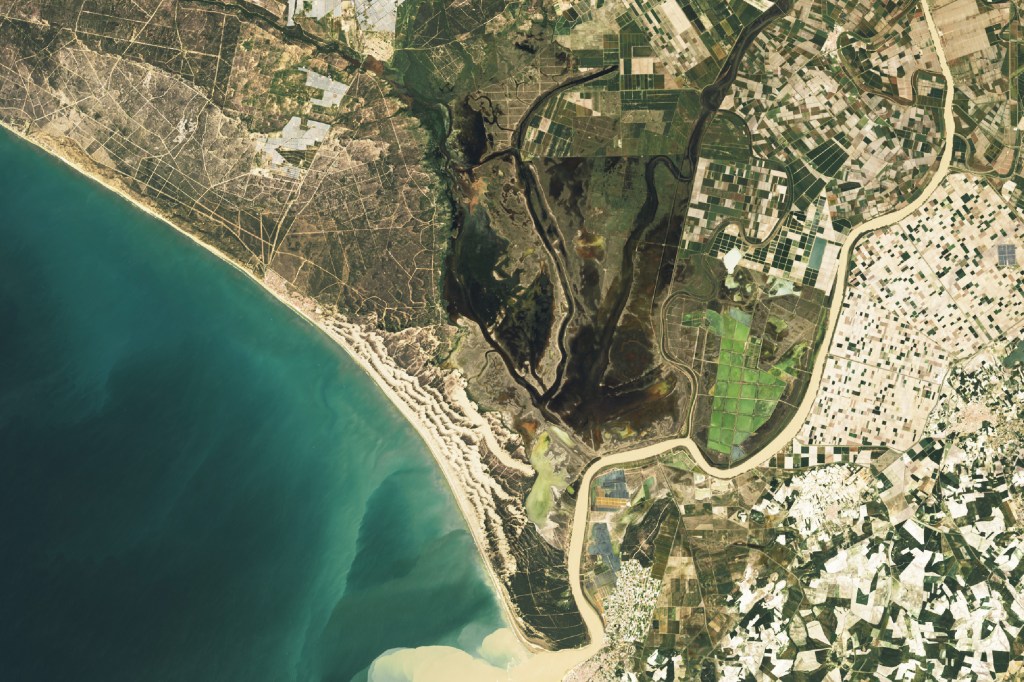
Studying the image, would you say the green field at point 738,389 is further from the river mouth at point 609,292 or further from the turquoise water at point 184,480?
the turquoise water at point 184,480

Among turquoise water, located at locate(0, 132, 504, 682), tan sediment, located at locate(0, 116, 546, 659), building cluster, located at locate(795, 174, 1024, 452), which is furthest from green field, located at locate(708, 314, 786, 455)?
turquoise water, located at locate(0, 132, 504, 682)

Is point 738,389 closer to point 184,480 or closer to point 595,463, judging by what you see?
point 595,463

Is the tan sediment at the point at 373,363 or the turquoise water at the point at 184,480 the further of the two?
the tan sediment at the point at 373,363

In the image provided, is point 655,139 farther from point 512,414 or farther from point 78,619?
point 78,619

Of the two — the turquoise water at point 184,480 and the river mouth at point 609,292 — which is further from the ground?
the river mouth at point 609,292

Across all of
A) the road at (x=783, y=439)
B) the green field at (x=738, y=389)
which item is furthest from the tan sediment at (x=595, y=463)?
the green field at (x=738, y=389)

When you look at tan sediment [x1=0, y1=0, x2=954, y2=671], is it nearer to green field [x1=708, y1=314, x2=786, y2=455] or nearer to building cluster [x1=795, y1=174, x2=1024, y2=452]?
building cluster [x1=795, y1=174, x2=1024, y2=452]
